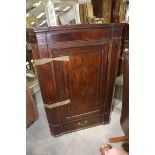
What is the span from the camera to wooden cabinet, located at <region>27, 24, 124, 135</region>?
52.8 inches

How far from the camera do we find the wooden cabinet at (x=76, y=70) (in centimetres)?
134

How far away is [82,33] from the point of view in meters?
1.38

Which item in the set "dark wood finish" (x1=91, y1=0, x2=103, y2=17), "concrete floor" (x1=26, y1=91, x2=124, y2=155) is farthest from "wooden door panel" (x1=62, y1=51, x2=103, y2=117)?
"dark wood finish" (x1=91, y1=0, x2=103, y2=17)

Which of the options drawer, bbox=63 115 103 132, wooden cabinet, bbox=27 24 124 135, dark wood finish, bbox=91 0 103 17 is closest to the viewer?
wooden cabinet, bbox=27 24 124 135

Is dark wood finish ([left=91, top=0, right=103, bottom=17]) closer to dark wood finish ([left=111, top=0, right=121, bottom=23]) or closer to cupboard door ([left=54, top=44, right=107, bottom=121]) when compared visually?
dark wood finish ([left=111, top=0, right=121, bottom=23])

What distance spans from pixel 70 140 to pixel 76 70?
77 centimetres

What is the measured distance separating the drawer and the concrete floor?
0.06 m

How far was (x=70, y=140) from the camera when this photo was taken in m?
1.73

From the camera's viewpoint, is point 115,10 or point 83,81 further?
point 115,10

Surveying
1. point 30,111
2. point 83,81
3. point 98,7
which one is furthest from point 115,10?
point 30,111

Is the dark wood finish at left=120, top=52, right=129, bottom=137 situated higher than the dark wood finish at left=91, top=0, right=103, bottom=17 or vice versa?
the dark wood finish at left=91, top=0, right=103, bottom=17

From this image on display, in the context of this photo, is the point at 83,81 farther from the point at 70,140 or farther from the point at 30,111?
the point at 30,111

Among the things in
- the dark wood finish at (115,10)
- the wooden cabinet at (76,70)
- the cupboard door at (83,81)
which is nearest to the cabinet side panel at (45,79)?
the wooden cabinet at (76,70)
